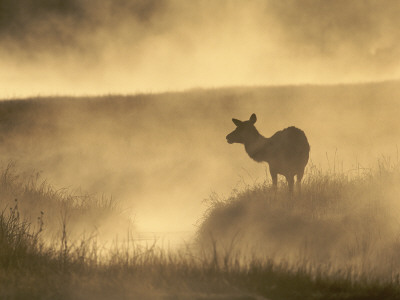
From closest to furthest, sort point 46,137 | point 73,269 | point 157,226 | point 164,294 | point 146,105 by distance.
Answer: point 164,294, point 73,269, point 157,226, point 46,137, point 146,105

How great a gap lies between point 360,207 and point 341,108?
319 inches

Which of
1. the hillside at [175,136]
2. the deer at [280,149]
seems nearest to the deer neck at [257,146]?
the deer at [280,149]

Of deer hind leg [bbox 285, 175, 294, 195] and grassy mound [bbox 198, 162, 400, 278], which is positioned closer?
grassy mound [bbox 198, 162, 400, 278]

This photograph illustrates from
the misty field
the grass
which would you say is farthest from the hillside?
the grass

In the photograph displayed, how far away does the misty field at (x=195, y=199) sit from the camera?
8.48 meters

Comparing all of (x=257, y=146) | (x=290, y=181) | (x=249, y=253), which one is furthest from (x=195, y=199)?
(x=249, y=253)

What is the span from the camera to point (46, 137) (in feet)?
67.4

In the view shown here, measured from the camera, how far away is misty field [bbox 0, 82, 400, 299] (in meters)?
8.48

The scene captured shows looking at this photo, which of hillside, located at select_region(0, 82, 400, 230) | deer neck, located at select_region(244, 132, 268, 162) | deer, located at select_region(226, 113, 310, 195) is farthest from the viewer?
hillside, located at select_region(0, 82, 400, 230)

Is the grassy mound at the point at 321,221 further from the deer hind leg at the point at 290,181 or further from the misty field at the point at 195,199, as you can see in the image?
the deer hind leg at the point at 290,181

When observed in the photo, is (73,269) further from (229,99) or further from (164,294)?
(229,99)

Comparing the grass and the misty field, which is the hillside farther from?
the grass

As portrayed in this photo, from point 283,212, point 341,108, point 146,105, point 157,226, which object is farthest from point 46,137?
point 283,212

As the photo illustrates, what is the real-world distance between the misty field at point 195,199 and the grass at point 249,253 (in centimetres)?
2
